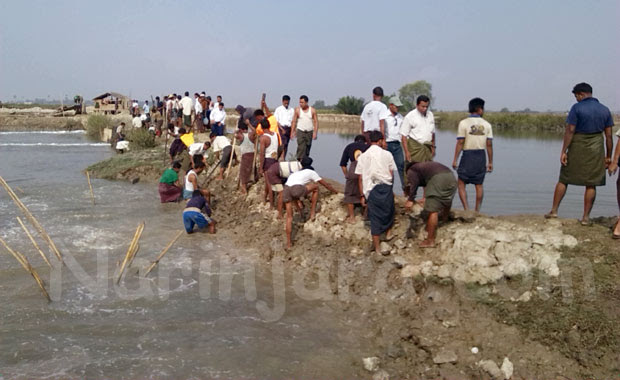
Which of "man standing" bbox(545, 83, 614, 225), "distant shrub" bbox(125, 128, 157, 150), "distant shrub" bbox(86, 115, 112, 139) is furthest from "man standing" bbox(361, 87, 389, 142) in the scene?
"distant shrub" bbox(86, 115, 112, 139)

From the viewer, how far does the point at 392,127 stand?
25.6ft

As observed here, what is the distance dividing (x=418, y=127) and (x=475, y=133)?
2.69 feet

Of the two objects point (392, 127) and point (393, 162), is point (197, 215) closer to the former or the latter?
→ point (392, 127)

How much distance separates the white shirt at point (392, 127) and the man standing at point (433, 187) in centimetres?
164

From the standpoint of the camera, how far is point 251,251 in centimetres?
782

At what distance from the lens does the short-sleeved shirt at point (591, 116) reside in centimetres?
557

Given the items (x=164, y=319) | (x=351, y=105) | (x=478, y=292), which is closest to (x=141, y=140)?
(x=164, y=319)

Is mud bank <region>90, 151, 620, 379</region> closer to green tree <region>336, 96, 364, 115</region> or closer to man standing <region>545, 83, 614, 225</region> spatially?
man standing <region>545, 83, 614, 225</region>

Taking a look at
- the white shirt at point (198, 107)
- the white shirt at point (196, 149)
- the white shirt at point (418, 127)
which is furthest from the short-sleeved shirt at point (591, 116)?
the white shirt at point (198, 107)

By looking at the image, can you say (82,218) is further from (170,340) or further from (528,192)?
(528,192)

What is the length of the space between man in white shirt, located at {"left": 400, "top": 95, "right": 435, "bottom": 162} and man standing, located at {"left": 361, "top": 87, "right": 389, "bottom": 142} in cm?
78

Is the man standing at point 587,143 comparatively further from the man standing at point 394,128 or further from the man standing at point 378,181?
the man standing at point 394,128

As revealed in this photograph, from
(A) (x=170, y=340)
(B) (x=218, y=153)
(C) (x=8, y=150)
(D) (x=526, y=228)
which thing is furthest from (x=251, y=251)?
(C) (x=8, y=150)

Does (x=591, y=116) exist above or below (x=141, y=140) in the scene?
above
